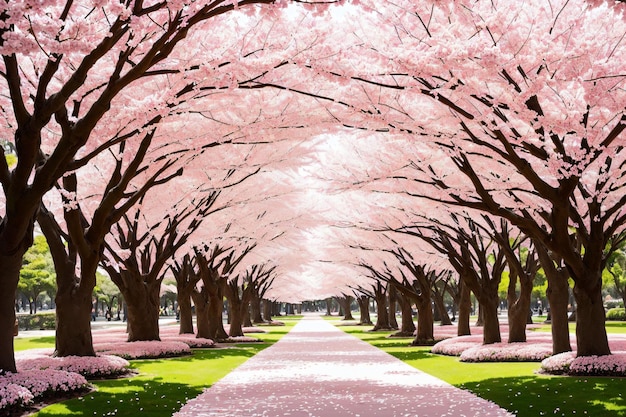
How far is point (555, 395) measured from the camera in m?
13.0

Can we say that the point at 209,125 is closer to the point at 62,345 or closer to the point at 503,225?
the point at 62,345

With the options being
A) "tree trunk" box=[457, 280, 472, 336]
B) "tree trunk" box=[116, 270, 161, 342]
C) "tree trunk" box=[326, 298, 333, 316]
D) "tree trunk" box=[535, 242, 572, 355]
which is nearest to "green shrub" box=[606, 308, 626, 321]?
"tree trunk" box=[457, 280, 472, 336]

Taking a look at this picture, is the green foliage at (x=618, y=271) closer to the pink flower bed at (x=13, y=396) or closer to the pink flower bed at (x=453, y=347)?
the pink flower bed at (x=453, y=347)

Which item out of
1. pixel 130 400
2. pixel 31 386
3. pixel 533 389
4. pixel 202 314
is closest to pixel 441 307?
pixel 202 314

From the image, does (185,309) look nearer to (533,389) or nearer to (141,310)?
(141,310)

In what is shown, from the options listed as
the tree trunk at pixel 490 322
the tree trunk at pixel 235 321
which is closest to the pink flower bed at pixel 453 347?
the tree trunk at pixel 490 322

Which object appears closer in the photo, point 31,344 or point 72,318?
point 72,318

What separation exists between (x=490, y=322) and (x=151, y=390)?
1474 centimetres

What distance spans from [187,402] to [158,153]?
25.1 feet

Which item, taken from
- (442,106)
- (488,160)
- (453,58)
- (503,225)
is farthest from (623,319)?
(453,58)

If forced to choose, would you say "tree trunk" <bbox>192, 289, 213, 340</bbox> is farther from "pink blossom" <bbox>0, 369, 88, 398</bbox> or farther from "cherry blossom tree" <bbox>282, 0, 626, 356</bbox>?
"pink blossom" <bbox>0, 369, 88, 398</bbox>

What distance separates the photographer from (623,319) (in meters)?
62.9

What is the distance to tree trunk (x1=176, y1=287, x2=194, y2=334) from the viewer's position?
34259 millimetres

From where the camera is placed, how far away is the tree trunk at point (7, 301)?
12148 millimetres
